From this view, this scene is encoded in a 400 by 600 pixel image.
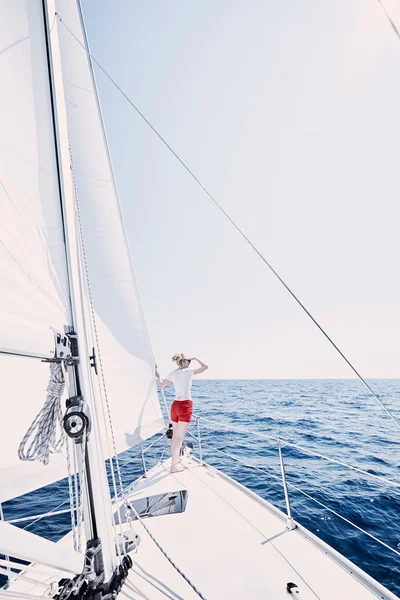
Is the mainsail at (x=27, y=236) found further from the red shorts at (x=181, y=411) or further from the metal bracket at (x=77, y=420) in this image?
the red shorts at (x=181, y=411)

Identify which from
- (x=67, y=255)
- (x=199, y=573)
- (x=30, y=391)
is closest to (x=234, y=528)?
(x=199, y=573)

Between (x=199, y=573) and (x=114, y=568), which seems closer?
(x=114, y=568)

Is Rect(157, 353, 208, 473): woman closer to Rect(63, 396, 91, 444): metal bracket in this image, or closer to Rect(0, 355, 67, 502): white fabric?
Rect(0, 355, 67, 502): white fabric

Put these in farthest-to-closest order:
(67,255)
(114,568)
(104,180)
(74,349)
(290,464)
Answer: (290,464) → (104,180) → (67,255) → (74,349) → (114,568)

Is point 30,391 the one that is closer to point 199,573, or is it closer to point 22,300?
point 22,300

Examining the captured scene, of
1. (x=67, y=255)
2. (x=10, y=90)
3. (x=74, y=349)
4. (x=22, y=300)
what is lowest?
(x=74, y=349)

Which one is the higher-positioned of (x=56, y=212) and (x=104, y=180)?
(x=104, y=180)

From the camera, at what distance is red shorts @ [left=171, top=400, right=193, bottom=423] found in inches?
147

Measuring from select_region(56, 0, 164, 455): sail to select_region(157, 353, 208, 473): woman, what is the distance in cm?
57

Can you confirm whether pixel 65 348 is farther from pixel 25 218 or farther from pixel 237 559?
pixel 237 559

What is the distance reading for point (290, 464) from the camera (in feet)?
22.8

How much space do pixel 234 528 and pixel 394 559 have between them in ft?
7.47

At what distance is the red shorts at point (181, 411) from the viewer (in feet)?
12.2

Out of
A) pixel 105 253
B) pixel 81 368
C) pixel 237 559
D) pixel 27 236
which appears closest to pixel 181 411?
pixel 237 559
